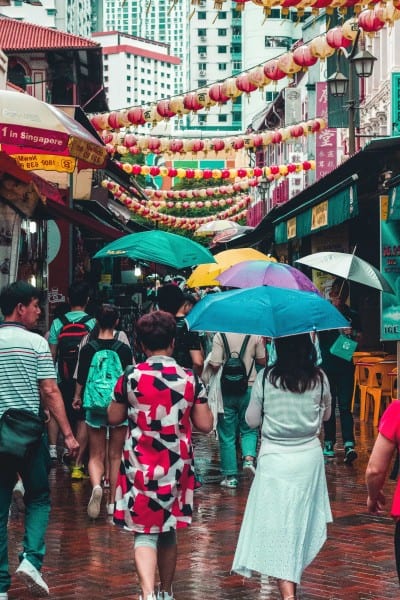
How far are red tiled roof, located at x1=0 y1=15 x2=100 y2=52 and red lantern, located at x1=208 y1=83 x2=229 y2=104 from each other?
35.6ft

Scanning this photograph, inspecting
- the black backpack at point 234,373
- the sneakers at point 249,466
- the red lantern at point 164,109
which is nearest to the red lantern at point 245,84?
the red lantern at point 164,109

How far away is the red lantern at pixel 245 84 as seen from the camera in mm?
17995

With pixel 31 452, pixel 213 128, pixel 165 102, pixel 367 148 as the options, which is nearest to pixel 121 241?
pixel 367 148

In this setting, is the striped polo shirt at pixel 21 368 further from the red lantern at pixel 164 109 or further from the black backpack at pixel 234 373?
the red lantern at pixel 164 109

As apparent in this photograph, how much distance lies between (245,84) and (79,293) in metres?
7.78

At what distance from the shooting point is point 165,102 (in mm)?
20625

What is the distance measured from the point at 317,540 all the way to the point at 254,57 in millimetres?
107453

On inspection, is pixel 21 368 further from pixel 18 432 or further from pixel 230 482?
pixel 230 482

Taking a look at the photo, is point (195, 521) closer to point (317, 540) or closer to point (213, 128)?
point (317, 540)

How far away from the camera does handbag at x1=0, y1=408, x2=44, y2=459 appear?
657 cm

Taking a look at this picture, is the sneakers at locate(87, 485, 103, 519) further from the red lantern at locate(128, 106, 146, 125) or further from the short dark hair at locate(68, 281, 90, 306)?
the red lantern at locate(128, 106, 146, 125)

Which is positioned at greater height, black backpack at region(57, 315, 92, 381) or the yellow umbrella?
the yellow umbrella

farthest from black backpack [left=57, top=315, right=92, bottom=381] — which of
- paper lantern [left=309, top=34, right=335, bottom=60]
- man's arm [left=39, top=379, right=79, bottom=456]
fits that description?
paper lantern [left=309, top=34, right=335, bottom=60]

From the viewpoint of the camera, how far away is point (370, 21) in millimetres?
12859
